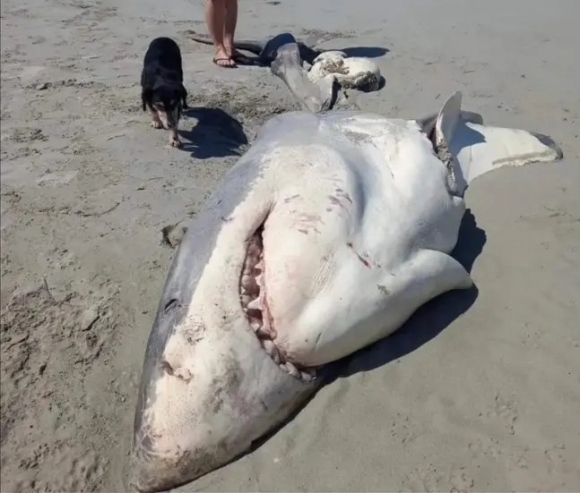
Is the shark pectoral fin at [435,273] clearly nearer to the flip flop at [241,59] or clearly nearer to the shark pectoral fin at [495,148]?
the shark pectoral fin at [495,148]

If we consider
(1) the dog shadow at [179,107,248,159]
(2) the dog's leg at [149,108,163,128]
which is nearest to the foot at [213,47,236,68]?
(1) the dog shadow at [179,107,248,159]

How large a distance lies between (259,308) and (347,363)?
566mm

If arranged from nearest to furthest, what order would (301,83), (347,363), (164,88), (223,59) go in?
(347,363), (164,88), (301,83), (223,59)

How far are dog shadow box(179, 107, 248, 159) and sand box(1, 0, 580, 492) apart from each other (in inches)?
0.8

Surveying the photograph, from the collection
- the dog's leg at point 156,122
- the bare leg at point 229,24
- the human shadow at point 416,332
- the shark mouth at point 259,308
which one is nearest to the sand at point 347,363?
the human shadow at point 416,332

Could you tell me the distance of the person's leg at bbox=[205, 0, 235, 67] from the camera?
7062 millimetres

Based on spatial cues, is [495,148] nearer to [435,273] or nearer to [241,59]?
[435,273]

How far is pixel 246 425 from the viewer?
2.69 metres

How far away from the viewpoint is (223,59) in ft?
23.1

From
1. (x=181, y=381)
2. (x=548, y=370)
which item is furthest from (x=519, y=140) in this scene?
(x=181, y=381)

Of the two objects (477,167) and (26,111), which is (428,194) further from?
(26,111)

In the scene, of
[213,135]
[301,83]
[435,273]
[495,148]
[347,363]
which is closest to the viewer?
[347,363]

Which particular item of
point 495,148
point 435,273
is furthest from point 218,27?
point 435,273

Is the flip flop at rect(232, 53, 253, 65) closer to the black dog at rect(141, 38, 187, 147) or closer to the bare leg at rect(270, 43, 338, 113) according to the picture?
the bare leg at rect(270, 43, 338, 113)
